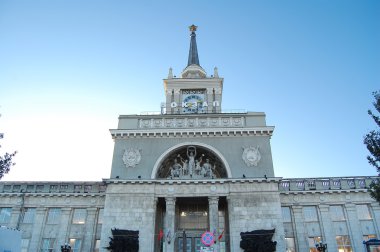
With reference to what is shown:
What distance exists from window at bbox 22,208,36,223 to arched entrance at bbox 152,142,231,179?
1440cm

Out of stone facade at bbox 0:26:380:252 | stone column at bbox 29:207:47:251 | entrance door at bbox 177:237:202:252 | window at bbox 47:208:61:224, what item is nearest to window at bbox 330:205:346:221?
stone facade at bbox 0:26:380:252

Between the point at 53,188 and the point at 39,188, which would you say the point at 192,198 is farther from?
the point at 39,188

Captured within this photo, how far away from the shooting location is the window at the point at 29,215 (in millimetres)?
33594

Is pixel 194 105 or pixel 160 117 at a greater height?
pixel 194 105

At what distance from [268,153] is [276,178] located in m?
2.72

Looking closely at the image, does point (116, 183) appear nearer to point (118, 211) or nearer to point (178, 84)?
point (118, 211)

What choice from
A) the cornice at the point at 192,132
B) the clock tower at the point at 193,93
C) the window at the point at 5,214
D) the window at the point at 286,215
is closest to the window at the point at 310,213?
the window at the point at 286,215

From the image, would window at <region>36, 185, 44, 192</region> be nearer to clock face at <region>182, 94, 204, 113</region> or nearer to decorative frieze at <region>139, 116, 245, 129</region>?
decorative frieze at <region>139, 116, 245, 129</region>

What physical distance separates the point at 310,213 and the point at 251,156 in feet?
29.0

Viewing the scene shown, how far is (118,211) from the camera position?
2836 cm

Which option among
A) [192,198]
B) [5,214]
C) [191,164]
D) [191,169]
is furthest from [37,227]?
[191,164]

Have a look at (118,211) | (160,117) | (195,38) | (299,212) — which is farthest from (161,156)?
(195,38)

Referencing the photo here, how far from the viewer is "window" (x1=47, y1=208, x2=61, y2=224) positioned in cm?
3338

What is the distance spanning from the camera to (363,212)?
31875mm
